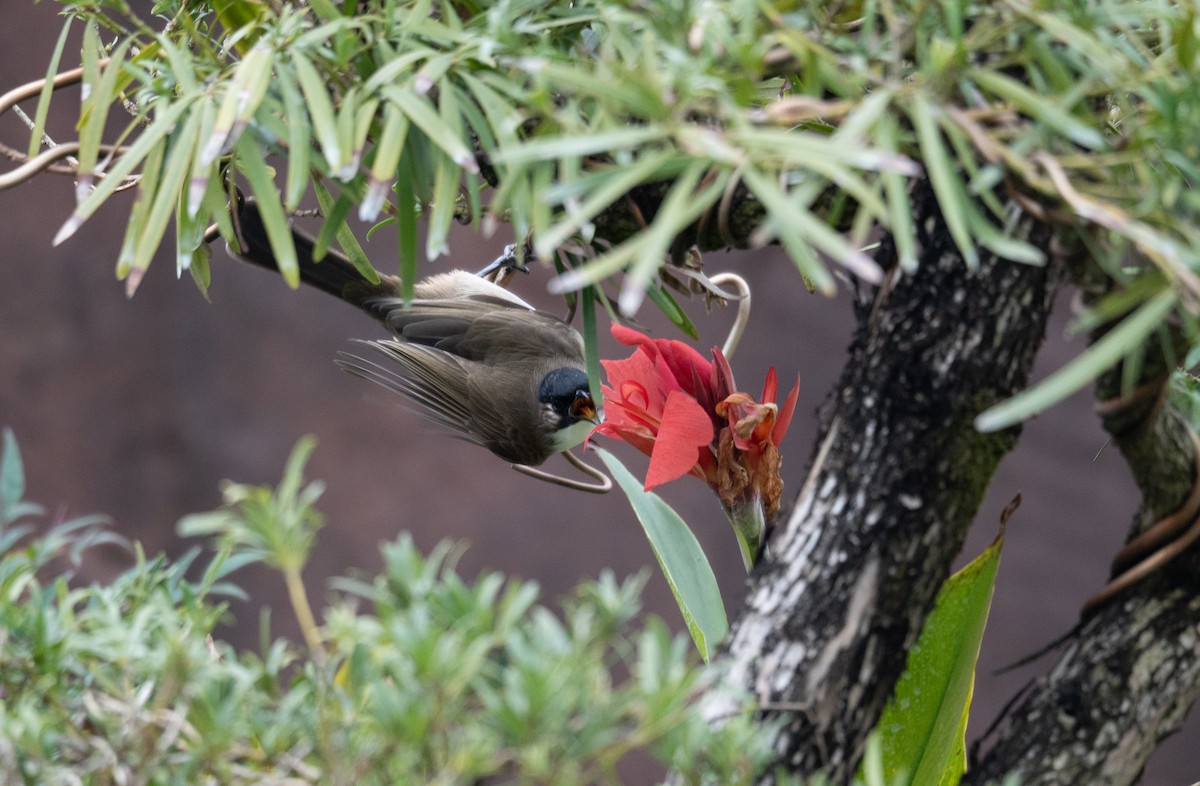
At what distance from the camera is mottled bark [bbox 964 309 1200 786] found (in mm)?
489

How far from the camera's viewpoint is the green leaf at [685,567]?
71 cm

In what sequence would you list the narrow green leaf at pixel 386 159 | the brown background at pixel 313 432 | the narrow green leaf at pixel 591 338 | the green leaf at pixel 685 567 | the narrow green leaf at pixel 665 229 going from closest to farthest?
the narrow green leaf at pixel 665 229
the narrow green leaf at pixel 386 159
the narrow green leaf at pixel 591 338
the green leaf at pixel 685 567
the brown background at pixel 313 432

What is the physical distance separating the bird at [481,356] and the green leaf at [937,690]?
418mm

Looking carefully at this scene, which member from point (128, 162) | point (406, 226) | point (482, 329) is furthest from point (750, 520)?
point (482, 329)

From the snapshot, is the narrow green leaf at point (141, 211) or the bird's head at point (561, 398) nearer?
the narrow green leaf at point (141, 211)

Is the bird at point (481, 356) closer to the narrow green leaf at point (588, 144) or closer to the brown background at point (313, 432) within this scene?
the narrow green leaf at point (588, 144)

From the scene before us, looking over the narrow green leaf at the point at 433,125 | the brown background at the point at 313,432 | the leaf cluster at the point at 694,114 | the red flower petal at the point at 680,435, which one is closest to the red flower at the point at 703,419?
the red flower petal at the point at 680,435

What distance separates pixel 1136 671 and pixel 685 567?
301mm

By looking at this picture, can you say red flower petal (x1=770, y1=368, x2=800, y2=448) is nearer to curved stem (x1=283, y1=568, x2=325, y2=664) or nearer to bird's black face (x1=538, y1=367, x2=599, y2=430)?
curved stem (x1=283, y1=568, x2=325, y2=664)

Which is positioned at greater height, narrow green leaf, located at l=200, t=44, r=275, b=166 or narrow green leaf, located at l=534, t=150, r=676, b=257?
narrow green leaf, located at l=200, t=44, r=275, b=166

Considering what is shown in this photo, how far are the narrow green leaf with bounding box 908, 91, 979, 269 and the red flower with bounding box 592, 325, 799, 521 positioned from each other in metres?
0.27

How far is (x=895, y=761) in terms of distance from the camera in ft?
2.18

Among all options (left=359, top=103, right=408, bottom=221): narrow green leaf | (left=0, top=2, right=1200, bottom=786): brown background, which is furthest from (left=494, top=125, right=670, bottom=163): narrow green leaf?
(left=0, top=2, right=1200, bottom=786): brown background

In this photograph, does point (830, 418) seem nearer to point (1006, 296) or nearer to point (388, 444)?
point (1006, 296)
